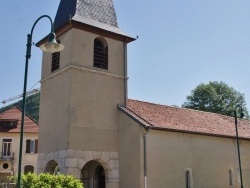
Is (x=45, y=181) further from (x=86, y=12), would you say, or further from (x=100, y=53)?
(x=86, y=12)

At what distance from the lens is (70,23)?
19.3m

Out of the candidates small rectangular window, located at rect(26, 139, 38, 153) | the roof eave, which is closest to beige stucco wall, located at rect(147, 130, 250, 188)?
the roof eave

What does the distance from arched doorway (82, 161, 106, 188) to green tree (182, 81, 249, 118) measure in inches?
971

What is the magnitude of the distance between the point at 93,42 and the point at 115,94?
10.6 ft

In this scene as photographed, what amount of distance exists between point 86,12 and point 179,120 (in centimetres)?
863

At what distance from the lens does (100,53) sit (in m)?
20.5

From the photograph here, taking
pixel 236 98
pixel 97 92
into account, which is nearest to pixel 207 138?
pixel 97 92

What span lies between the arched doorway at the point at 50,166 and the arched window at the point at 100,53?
6049 millimetres

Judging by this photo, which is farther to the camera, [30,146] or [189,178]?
[30,146]

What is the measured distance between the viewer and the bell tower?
60.3 feet

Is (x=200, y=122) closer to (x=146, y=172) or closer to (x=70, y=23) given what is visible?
(x=146, y=172)

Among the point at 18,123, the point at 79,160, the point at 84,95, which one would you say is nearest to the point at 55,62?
the point at 84,95

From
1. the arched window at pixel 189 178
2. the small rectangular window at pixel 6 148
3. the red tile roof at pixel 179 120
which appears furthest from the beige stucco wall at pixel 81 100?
the small rectangular window at pixel 6 148

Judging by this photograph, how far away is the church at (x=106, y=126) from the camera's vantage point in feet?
60.0
